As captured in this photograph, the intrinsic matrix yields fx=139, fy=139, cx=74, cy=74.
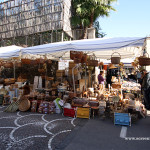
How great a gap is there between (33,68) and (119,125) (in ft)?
22.3

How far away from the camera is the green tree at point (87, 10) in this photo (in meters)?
10.7

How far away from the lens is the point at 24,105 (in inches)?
196

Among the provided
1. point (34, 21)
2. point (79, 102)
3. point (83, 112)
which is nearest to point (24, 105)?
point (79, 102)

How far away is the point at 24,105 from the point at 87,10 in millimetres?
8947

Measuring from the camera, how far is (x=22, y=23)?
1155cm

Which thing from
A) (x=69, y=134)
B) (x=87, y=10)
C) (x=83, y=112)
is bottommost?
(x=69, y=134)

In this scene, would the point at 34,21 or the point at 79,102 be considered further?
the point at 34,21

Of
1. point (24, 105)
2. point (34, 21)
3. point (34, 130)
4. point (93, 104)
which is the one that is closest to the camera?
point (34, 130)

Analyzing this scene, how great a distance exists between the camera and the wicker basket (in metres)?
4.91

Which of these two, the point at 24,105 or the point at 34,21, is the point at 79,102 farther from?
the point at 34,21

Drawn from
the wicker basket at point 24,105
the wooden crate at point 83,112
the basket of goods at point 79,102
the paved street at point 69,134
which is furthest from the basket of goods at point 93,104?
the wicker basket at point 24,105

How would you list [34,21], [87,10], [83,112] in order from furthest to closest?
[34,21], [87,10], [83,112]

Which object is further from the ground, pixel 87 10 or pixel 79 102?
pixel 87 10

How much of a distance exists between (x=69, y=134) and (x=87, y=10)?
10.1 metres
